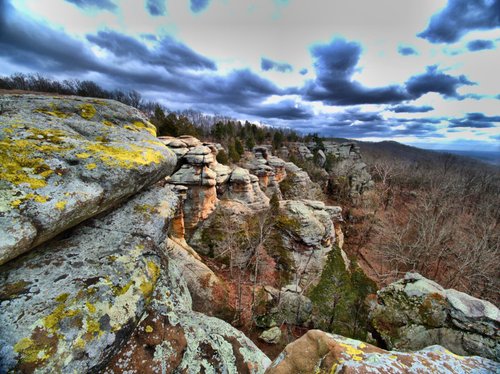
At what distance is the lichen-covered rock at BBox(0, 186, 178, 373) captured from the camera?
9.18ft

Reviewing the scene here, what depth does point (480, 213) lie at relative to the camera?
42.1m

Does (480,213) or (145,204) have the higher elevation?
(145,204)

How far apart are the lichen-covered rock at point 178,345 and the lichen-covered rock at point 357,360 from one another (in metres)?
1.74

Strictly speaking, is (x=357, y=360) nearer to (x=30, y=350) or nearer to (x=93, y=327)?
(x=93, y=327)

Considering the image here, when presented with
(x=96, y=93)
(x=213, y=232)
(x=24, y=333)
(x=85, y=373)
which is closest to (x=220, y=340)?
(x=85, y=373)

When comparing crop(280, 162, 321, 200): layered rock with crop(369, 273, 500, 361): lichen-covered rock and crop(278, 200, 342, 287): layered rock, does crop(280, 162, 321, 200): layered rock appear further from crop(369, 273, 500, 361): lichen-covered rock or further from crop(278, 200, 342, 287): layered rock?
crop(369, 273, 500, 361): lichen-covered rock

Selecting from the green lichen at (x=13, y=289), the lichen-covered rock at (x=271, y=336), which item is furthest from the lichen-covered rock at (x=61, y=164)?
the lichen-covered rock at (x=271, y=336)

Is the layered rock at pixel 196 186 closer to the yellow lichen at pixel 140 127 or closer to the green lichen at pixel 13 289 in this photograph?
the yellow lichen at pixel 140 127

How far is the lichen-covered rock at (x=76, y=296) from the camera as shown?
2.80 m

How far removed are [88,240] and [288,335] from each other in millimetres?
13242

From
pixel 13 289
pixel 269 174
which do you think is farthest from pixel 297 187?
pixel 13 289

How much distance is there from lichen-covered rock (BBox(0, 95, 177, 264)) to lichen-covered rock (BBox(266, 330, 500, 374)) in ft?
13.0

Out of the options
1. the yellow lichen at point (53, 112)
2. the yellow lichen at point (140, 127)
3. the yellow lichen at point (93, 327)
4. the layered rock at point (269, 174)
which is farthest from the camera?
the layered rock at point (269, 174)

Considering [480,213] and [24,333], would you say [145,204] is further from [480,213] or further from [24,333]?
[480,213]
